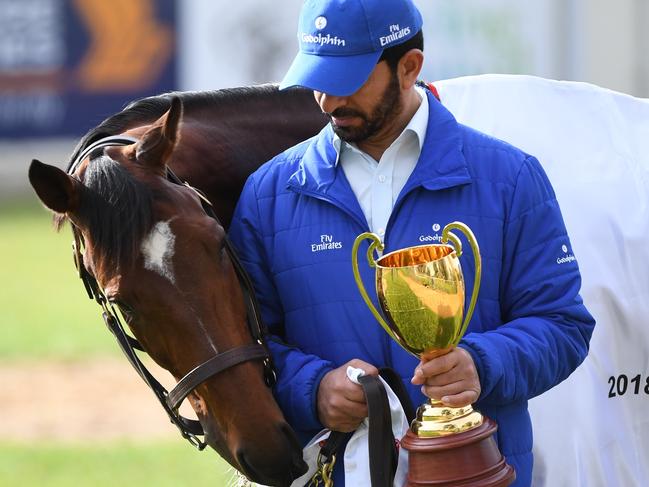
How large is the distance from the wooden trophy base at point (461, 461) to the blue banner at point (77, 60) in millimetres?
16006

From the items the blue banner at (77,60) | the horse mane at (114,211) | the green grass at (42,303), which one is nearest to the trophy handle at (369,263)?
the horse mane at (114,211)

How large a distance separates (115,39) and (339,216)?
16393mm

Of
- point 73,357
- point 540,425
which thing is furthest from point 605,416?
point 73,357

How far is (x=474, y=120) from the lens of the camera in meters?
3.62

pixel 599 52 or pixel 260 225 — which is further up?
pixel 260 225

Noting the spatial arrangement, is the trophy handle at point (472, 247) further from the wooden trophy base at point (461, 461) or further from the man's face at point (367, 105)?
the man's face at point (367, 105)

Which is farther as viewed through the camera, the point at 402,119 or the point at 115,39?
the point at 115,39

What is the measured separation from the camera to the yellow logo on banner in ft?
60.0

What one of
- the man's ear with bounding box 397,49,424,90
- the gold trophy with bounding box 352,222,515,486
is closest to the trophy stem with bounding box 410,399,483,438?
the gold trophy with bounding box 352,222,515,486

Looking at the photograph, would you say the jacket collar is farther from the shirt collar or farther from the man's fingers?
the man's fingers

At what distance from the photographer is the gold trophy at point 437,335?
7.60 ft

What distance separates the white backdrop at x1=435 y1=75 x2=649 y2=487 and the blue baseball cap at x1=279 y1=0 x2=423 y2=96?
1.11m

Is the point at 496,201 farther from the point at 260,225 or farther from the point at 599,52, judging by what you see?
the point at 599,52

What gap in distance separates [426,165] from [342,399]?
533 mm
